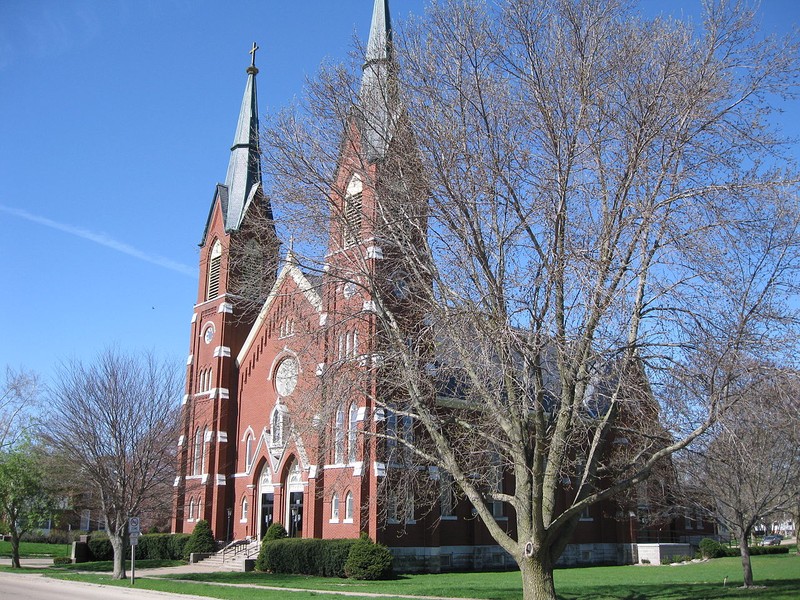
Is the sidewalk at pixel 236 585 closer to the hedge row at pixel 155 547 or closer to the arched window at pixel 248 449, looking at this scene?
the hedge row at pixel 155 547

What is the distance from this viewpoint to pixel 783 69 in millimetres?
13617

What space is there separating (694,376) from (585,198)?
3.97 meters

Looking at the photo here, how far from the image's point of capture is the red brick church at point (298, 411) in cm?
1642

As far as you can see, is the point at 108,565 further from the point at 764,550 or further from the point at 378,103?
the point at 764,550

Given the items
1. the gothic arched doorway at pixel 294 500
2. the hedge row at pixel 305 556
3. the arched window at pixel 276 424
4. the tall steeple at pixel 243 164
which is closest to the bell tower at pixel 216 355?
the tall steeple at pixel 243 164

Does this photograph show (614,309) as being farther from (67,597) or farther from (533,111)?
(67,597)

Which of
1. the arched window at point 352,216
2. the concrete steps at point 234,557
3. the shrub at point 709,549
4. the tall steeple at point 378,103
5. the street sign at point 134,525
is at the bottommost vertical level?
the shrub at point 709,549

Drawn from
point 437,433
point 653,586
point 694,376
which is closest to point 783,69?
point 694,376

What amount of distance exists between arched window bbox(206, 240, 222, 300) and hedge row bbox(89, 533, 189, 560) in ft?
44.6

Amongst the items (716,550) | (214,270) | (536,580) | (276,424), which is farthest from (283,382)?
(716,550)

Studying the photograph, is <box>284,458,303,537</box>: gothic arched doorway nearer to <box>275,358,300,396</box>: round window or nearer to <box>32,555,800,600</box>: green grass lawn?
<box>275,358,300,396</box>: round window

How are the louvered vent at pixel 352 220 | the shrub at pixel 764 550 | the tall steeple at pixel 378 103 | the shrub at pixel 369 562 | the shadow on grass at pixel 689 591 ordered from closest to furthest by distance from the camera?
the tall steeple at pixel 378 103 → the louvered vent at pixel 352 220 → the shadow on grass at pixel 689 591 → the shrub at pixel 369 562 → the shrub at pixel 764 550

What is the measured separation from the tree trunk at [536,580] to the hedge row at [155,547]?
2805cm

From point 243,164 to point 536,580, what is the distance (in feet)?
115
